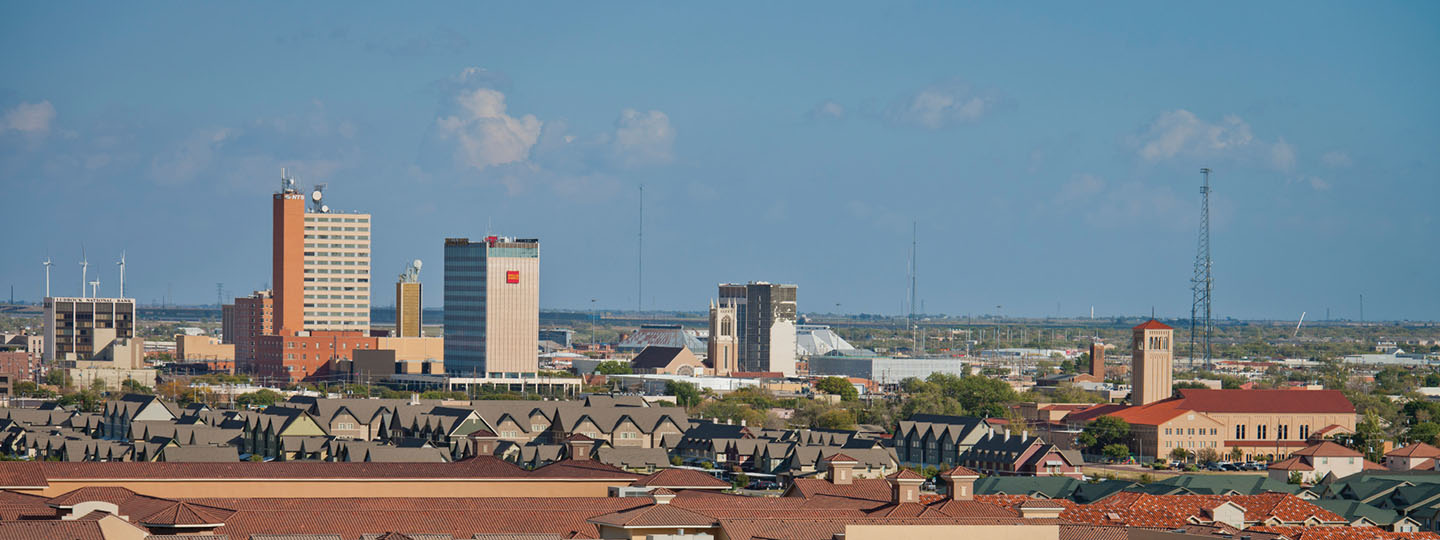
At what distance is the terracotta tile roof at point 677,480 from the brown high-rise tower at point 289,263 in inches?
5681

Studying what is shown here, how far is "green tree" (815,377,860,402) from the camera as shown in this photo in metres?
162

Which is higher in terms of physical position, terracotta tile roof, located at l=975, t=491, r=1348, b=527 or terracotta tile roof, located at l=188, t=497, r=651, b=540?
terracotta tile roof, located at l=188, t=497, r=651, b=540

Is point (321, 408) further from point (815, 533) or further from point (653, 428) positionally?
point (815, 533)

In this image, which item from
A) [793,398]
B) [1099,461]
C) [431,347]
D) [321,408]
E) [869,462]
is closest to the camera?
[869,462]

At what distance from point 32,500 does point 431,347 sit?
15322cm

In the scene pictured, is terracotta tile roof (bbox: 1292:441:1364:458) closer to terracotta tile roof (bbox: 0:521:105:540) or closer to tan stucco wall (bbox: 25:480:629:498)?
tan stucco wall (bbox: 25:480:629:498)

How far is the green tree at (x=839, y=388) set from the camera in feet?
531

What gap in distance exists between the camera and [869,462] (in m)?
90.2

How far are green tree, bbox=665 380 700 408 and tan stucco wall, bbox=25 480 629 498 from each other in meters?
92.9

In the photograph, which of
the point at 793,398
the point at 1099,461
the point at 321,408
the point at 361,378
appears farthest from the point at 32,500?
the point at 361,378

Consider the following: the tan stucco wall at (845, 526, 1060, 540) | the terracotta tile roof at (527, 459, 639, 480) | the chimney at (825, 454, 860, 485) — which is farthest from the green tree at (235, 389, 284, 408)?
the tan stucco wall at (845, 526, 1060, 540)

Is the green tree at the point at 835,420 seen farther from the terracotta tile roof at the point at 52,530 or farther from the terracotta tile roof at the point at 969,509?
the terracotta tile roof at the point at 52,530

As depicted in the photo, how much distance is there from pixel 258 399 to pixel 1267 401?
63.3 meters

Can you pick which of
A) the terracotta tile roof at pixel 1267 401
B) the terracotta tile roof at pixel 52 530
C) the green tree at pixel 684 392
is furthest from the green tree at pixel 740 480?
the green tree at pixel 684 392
